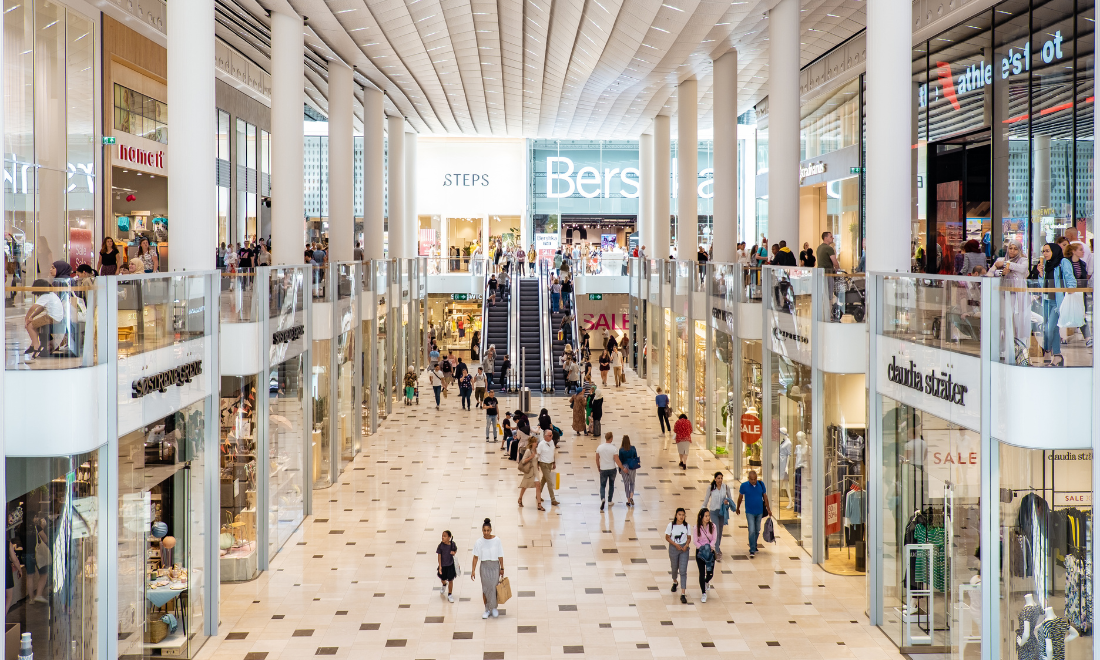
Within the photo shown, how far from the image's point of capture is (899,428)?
32.0 feet

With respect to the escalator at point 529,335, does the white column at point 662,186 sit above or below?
above

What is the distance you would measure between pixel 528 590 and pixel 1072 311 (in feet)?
22.6

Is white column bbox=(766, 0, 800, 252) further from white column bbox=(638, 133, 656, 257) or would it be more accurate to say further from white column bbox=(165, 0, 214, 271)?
white column bbox=(638, 133, 656, 257)

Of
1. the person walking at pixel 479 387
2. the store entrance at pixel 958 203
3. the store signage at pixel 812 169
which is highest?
the store signage at pixel 812 169

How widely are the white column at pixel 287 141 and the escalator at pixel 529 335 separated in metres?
11.2

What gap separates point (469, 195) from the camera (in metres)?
45.0

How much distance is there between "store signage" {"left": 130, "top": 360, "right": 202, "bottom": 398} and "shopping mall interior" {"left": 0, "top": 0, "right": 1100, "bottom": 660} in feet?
0.33

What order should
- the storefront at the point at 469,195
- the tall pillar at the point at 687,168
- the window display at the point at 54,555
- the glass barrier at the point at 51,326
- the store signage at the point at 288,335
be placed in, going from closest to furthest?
the window display at the point at 54,555
the glass barrier at the point at 51,326
the store signage at the point at 288,335
the tall pillar at the point at 687,168
the storefront at the point at 469,195

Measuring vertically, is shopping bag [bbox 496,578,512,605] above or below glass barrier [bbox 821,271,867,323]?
below

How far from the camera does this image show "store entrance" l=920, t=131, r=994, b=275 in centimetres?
1611

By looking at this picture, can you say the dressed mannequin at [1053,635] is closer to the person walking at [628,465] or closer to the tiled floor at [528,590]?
the tiled floor at [528,590]

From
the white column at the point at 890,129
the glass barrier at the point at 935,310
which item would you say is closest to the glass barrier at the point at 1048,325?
the glass barrier at the point at 935,310

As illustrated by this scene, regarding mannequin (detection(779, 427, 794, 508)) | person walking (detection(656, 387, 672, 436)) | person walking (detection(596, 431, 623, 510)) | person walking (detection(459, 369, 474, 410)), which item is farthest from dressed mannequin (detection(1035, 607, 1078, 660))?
person walking (detection(459, 369, 474, 410))

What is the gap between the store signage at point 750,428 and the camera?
1584cm
